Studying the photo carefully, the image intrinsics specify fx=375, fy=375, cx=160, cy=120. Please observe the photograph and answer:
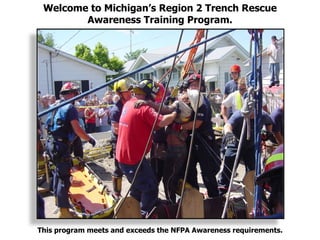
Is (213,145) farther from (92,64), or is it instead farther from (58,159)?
(92,64)

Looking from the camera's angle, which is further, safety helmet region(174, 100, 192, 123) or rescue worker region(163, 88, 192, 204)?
rescue worker region(163, 88, 192, 204)

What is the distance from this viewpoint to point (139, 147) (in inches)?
135

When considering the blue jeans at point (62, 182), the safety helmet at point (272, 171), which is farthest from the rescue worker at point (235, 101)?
the safety helmet at point (272, 171)

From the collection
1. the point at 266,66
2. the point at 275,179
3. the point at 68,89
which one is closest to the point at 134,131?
the point at 68,89

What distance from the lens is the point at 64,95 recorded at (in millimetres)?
3826

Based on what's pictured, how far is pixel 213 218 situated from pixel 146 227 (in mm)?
634

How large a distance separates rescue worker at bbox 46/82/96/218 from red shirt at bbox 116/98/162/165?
0.51 meters

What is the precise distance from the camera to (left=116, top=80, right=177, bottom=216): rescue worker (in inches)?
133

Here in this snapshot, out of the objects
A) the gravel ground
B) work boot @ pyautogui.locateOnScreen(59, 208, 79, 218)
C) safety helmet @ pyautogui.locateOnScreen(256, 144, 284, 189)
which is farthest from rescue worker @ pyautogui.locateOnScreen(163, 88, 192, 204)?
safety helmet @ pyautogui.locateOnScreen(256, 144, 284, 189)

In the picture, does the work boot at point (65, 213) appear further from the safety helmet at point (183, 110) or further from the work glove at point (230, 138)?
the work glove at point (230, 138)

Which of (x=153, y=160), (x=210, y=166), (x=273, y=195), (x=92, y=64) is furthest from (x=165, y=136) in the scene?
(x=92, y=64)

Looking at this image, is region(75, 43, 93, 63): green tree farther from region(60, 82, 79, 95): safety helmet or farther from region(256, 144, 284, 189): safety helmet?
region(256, 144, 284, 189): safety helmet

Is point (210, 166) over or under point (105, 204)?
over

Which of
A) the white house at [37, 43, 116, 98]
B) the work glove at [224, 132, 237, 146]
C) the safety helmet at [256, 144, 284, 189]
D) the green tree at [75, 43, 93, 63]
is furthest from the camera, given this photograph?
the white house at [37, 43, 116, 98]
